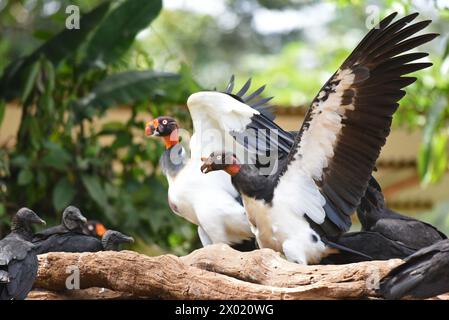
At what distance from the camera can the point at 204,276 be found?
152 inches

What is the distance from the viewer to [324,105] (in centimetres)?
407

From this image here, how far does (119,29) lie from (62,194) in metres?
1.47

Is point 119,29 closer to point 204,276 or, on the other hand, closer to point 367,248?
point 367,248

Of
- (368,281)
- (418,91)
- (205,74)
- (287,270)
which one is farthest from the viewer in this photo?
(205,74)

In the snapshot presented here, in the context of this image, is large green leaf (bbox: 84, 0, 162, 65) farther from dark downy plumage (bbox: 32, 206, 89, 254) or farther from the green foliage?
dark downy plumage (bbox: 32, 206, 89, 254)

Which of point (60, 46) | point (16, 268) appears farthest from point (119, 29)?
point (16, 268)

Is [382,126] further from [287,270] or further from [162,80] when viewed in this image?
[162,80]

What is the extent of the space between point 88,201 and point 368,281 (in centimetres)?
439

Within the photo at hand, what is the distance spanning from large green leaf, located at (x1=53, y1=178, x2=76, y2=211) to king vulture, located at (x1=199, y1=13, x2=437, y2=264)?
328 cm

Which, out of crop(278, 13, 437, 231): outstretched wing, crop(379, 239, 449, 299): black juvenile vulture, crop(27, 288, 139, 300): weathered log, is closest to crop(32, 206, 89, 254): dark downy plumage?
crop(27, 288, 139, 300): weathered log

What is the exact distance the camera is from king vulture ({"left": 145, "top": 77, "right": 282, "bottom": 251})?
4.75 meters

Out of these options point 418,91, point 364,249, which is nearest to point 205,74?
point 418,91

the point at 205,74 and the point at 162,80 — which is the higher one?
the point at 205,74

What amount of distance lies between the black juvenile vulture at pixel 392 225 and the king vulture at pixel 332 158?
31cm
